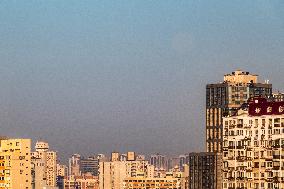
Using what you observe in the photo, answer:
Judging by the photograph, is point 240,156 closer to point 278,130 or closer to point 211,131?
point 278,130

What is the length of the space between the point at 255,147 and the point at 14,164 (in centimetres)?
5494

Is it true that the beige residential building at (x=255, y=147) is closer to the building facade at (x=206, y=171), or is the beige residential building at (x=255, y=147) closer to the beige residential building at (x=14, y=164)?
the beige residential building at (x=14, y=164)

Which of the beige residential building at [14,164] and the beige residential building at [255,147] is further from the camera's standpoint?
the beige residential building at [14,164]

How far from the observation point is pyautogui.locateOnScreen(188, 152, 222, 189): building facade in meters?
192

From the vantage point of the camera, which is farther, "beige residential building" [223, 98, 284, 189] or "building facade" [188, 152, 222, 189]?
"building facade" [188, 152, 222, 189]

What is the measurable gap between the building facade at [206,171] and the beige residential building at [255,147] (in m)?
72.3

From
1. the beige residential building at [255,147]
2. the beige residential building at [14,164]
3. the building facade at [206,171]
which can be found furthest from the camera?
the building facade at [206,171]

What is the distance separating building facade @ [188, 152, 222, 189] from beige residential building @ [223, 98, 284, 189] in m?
72.3

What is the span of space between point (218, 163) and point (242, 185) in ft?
258

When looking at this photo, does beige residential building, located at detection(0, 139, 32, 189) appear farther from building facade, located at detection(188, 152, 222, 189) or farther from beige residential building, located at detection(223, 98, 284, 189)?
beige residential building, located at detection(223, 98, 284, 189)

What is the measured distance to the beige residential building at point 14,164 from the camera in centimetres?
16000

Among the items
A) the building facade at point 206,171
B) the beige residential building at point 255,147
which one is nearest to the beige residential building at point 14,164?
the building facade at point 206,171

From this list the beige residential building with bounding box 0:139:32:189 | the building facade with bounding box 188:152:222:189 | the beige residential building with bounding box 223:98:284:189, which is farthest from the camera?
the building facade with bounding box 188:152:222:189

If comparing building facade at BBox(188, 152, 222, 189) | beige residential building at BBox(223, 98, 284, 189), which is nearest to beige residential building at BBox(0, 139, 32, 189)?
building facade at BBox(188, 152, 222, 189)
